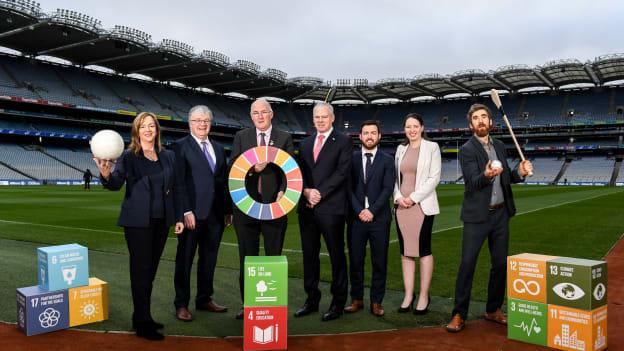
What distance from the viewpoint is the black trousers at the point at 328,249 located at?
478 cm

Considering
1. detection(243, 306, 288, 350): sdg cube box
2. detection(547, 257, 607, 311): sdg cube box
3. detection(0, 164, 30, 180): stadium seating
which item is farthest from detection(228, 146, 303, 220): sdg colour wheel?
detection(0, 164, 30, 180): stadium seating

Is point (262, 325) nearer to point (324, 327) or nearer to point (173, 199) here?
point (324, 327)

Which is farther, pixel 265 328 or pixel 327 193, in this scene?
pixel 327 193

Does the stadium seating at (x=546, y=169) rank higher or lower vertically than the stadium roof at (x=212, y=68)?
lower

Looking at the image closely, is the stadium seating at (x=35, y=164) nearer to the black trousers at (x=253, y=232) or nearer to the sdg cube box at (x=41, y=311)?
the sdg cube box at (x=41, y=311)

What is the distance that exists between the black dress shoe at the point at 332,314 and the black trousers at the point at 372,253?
32 cm

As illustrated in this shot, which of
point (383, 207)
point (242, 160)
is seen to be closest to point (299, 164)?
point (242, 160)

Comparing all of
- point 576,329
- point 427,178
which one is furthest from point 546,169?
point 576,329

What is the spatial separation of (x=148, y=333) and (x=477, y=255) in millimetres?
3007

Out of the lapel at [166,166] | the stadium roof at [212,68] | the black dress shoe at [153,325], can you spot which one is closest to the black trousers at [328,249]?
the lapel at [166,166]

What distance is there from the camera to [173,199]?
4.46 m

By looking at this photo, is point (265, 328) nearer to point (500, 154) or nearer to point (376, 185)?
point (376, 185)

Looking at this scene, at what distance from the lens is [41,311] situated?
4.21 m

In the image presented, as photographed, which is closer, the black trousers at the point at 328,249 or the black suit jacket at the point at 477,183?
the black suit jacket at the point at 477,183
